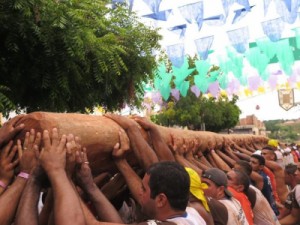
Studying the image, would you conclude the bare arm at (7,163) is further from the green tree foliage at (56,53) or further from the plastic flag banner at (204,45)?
the plastic flag banner at (204,45)

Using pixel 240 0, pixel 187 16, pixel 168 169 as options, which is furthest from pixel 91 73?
pixel 168 169

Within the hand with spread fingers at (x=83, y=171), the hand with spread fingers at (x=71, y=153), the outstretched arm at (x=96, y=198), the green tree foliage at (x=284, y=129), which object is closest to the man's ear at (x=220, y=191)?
the outstretched arm at (x=96, y=198)

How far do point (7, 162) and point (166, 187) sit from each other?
0.77m

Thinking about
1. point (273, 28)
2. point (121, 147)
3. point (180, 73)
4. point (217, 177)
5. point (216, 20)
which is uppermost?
point (216, 20)

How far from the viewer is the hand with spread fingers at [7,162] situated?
6.91 feet

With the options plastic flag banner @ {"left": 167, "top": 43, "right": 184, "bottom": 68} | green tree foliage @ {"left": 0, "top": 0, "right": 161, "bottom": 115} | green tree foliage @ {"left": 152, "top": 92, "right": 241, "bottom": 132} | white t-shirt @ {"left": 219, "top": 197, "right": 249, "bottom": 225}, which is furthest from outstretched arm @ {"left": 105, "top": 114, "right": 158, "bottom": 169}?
green tree foliage @ {"left": 152, "top": 92, "right": 241, "bottom": 132}

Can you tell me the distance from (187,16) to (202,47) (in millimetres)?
2772

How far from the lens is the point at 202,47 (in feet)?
45.2

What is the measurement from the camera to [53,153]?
2.03 metres

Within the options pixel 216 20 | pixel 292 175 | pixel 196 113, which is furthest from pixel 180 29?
pixel 196 113

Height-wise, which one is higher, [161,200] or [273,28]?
[273,28]

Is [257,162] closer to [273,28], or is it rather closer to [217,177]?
[217,177]

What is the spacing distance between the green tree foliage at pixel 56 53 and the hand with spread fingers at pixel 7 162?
11.8 feet

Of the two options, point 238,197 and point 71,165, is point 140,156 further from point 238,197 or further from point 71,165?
point 238,197
